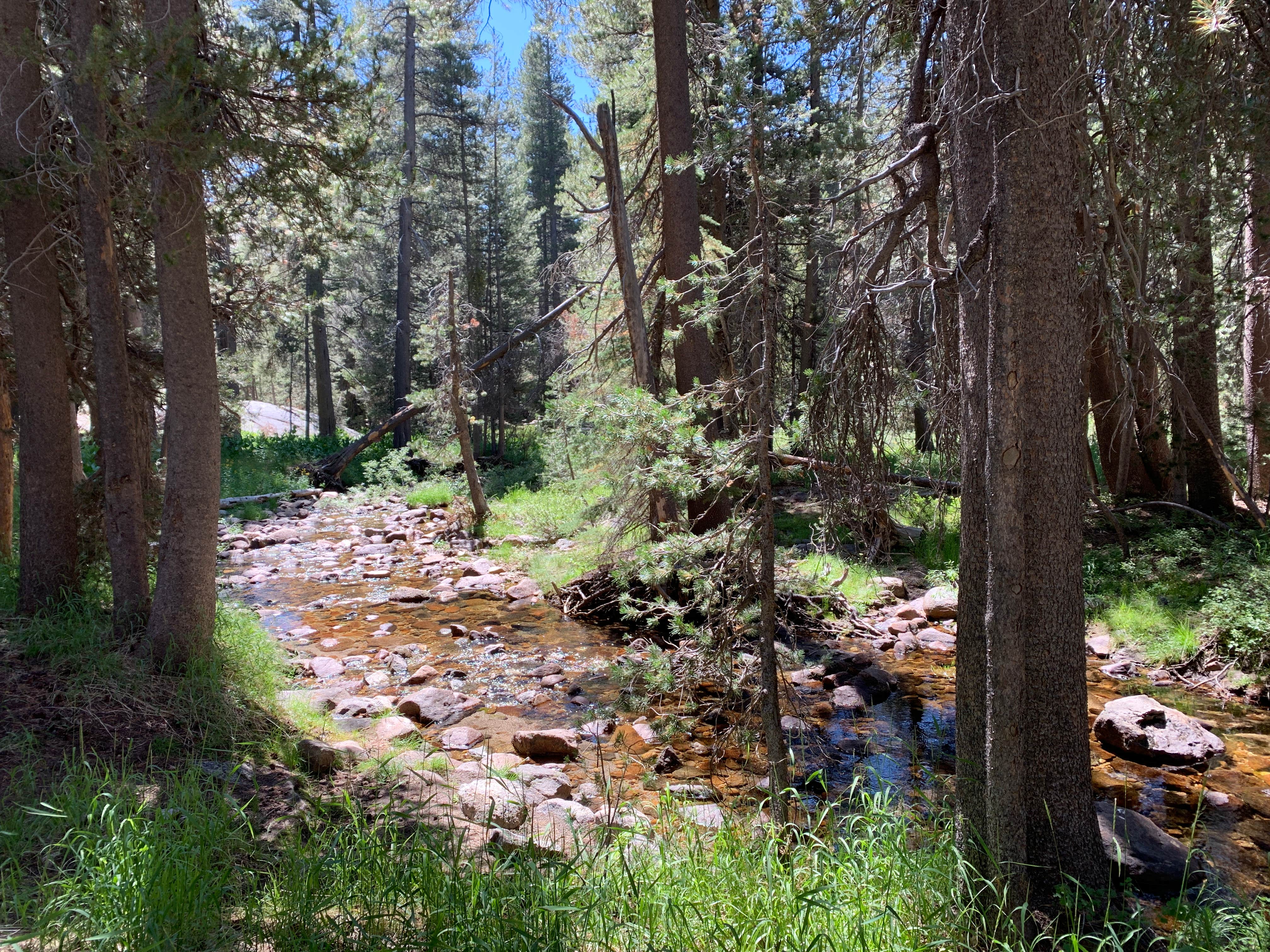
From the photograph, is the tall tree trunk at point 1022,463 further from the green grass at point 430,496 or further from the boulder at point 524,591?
the green grass at point 430,496

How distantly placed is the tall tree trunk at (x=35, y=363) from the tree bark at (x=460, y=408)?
7095 millimetres

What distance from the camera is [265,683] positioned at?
5930 mm

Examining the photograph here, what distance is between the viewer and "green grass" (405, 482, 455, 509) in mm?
17516

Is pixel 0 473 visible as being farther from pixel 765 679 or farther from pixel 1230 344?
pixel 1230 344

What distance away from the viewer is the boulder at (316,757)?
5.07m

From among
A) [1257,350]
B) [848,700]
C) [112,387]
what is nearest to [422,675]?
[112,387]

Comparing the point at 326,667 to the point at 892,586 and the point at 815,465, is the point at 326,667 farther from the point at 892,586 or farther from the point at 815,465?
the point at 892,586

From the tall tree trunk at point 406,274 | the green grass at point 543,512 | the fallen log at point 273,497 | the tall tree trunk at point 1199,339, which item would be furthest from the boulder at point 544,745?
the tall tree trunk at point 406,274

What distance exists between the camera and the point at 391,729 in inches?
248

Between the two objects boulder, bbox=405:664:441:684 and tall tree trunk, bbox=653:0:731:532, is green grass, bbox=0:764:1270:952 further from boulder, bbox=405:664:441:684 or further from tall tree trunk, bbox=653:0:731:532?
tall tree trunk, bbox=653:0:731:532

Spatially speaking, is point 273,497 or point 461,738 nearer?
point 461,738

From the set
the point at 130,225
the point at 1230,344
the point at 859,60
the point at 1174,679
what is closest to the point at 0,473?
the point at 130,225

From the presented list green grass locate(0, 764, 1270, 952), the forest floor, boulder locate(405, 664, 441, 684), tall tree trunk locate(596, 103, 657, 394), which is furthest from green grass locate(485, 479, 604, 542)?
green grass locate(0, 764, 1270, 952)

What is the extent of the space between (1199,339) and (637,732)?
26.4 feet
